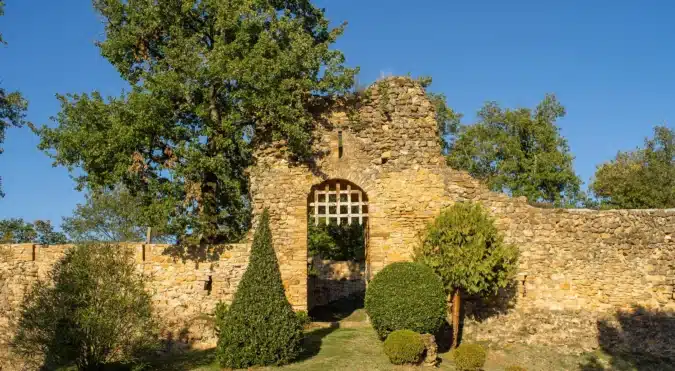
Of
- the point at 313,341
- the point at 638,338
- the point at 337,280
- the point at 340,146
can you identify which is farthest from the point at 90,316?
the point at 337,280

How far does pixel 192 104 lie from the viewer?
54.5ft

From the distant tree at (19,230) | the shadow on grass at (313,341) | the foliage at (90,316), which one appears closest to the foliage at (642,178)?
the shadow on grass at (313,341)

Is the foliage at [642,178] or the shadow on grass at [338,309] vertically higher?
the foliage at [642,178]

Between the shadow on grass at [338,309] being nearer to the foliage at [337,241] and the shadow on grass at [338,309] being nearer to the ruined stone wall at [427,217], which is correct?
the ruined stone wall at [427,217]

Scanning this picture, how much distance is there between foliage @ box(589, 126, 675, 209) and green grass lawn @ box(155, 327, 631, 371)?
1836 cm

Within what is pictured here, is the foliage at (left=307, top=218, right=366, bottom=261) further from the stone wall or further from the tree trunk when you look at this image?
the tree trunk

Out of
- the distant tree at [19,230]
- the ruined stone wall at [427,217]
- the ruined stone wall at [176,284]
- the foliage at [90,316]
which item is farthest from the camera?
the distant tree at [19,230]

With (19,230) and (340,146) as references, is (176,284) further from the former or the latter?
(19,230)

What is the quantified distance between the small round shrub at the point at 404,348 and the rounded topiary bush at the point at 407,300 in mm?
629

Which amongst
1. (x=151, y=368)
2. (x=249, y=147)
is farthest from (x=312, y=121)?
(x=151, y=368)

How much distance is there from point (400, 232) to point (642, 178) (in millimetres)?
20818

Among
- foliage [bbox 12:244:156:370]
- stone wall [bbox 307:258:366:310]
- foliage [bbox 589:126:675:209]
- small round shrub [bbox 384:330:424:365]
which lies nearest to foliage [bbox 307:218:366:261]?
stone wall [bbox 307:258:366:310]

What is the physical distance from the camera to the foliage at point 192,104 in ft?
53.2

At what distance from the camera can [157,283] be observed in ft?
54.1
